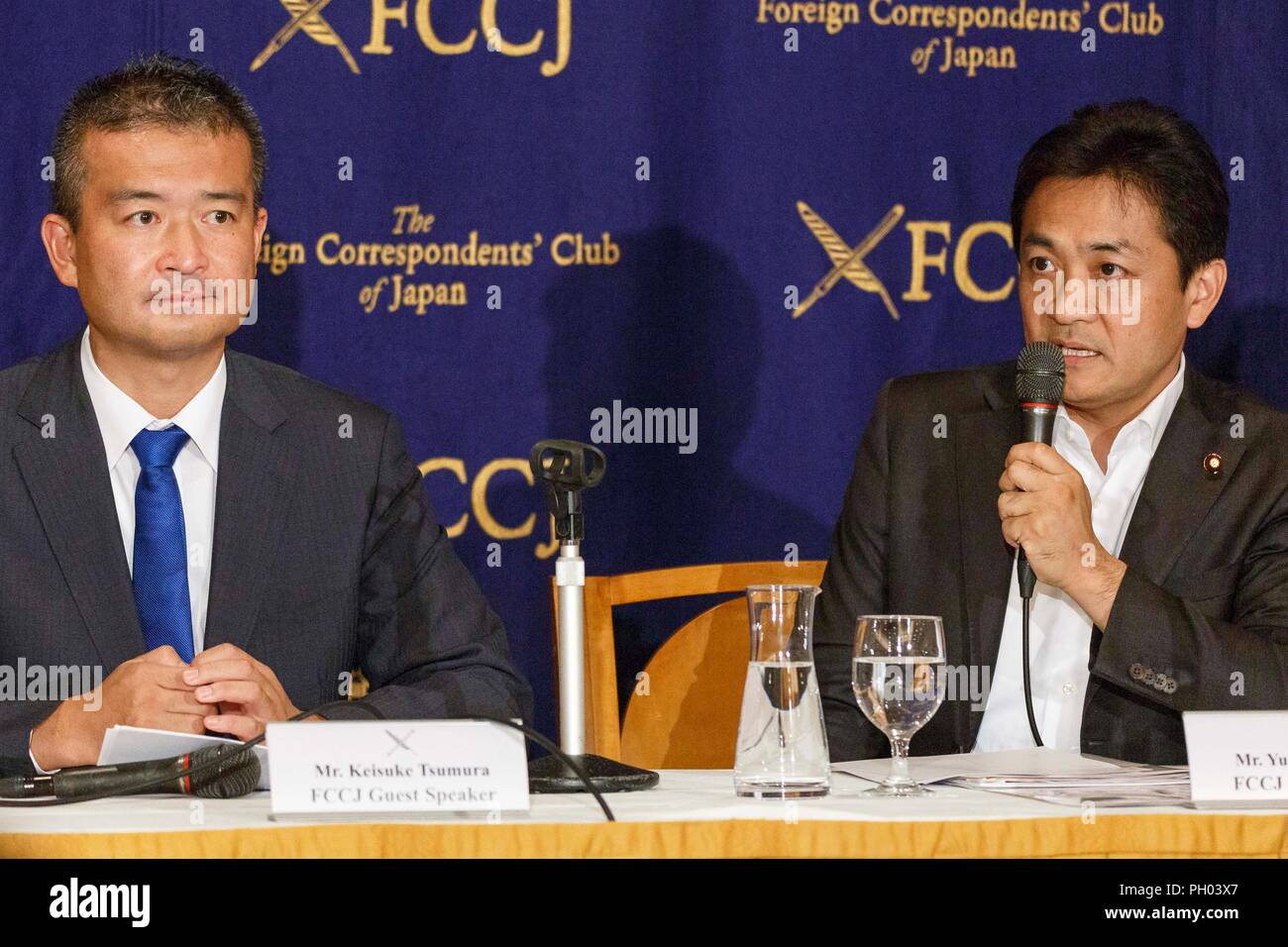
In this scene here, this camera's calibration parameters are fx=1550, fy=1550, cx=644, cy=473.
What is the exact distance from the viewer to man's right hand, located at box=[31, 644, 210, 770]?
1.85m

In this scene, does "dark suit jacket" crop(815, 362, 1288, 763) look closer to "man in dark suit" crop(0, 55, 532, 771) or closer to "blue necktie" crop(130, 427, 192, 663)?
"man in dark suit" crop(0, 55, 532, 771)

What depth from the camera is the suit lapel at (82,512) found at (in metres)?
2.20

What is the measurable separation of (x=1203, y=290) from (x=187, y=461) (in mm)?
1604

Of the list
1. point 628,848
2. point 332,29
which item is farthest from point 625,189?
point 628,848

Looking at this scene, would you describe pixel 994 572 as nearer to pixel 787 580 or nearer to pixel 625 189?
pixel 787 580

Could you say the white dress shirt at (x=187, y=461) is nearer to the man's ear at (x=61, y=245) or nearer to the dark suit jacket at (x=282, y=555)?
the dark suit jacket at (x=282, y=555)

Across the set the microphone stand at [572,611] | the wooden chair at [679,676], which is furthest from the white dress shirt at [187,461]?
the microphone stand at [572,611]

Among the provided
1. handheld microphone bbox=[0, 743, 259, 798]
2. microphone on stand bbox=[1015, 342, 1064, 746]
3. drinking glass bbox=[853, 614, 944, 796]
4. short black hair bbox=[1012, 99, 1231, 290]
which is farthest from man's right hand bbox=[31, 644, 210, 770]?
short black hair bbox=[1012, 99, 1231, 290]

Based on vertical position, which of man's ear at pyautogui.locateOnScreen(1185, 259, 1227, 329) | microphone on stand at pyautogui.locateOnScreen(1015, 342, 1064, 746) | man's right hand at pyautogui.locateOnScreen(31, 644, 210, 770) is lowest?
man's right hand at pyautogui.locateOnScreen(31, 644, 210, 770)

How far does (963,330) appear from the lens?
122 inches

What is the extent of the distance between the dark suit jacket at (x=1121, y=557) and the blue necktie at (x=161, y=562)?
0.95 m

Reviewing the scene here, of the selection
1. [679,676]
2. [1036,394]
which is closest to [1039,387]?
[1036,394]

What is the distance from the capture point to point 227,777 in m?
1.58

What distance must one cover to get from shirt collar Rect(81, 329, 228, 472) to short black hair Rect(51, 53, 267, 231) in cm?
25
